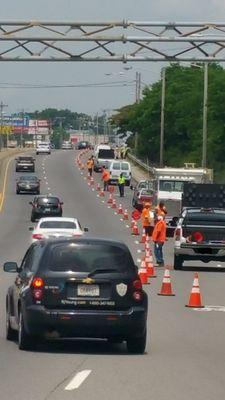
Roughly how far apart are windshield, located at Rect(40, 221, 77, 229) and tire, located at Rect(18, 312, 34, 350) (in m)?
24.5

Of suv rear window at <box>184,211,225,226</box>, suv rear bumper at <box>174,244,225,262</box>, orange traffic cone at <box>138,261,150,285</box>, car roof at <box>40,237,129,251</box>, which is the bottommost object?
suv rear bumper at <box>174,244,225,262</box>

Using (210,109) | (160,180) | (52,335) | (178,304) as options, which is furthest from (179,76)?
(52,335)

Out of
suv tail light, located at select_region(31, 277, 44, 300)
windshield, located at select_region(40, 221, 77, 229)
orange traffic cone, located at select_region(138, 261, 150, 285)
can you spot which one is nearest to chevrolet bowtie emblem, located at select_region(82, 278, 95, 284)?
suv tail light, located at select_region(31, 277, 44, 300)

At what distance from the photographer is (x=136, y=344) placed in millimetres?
15391

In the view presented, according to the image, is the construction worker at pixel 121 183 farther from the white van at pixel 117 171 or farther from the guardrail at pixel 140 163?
the guardrail at pixel 140 163

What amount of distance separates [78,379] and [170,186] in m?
44.4

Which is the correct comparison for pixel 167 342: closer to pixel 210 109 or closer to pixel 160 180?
pixel 160 180

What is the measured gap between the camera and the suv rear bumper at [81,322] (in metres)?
14.9

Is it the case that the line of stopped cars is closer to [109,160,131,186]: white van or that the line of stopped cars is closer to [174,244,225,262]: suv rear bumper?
[174,244,225,262]: suv rear bumper

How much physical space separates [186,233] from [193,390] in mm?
21233

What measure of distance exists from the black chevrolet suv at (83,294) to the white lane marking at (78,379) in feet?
4.79

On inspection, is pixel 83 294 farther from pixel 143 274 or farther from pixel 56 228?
pixel 56 228

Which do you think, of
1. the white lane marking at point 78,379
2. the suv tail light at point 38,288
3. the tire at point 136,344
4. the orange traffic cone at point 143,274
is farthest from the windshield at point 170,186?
the white lane marking at point 78,379

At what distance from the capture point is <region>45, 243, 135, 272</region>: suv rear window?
15.0 metres
